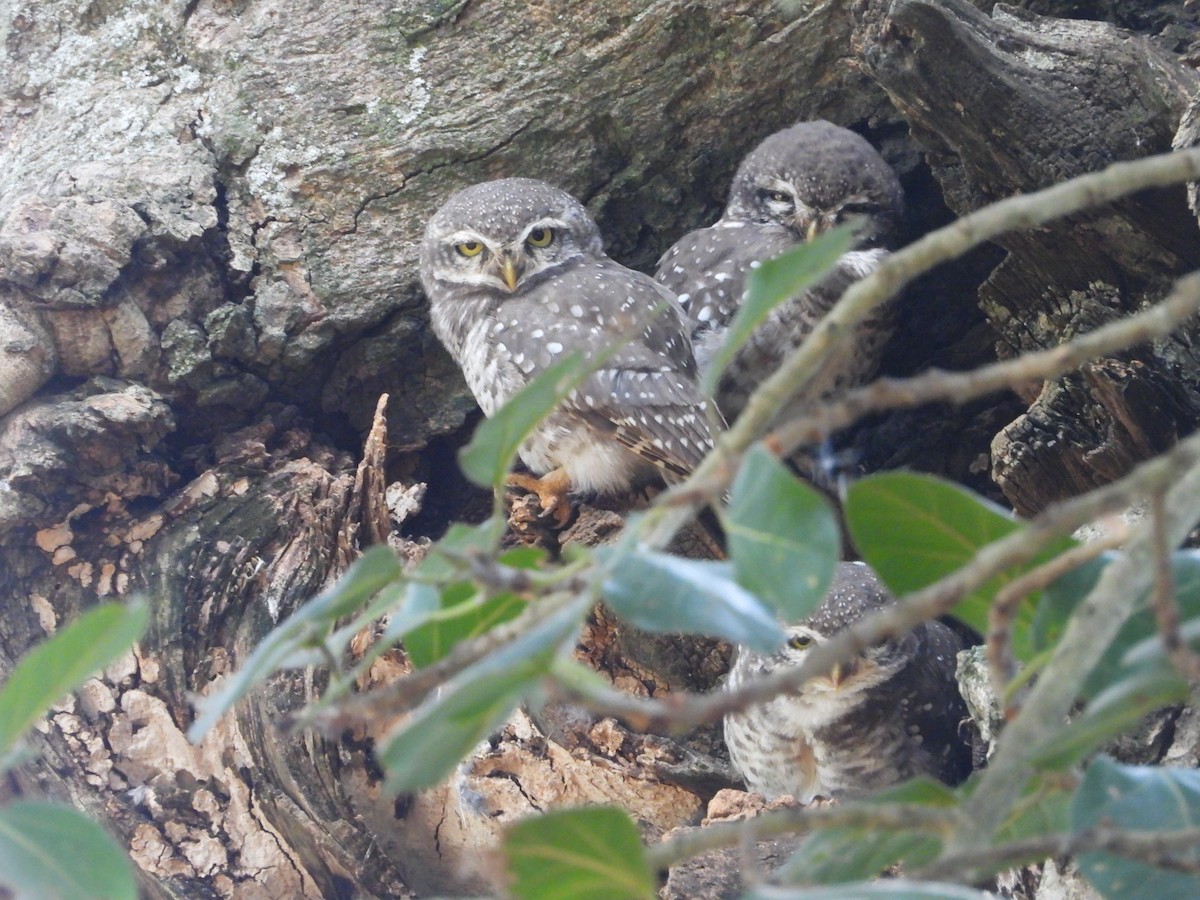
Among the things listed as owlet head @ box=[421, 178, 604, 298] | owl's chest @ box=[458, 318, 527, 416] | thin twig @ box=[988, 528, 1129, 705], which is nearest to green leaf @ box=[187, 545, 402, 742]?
thin twig @ box=[988, 528, 1129, 705]

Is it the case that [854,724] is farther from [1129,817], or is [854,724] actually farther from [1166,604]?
[1166,604]

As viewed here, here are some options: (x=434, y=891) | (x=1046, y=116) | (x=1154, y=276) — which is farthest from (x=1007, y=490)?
(x=434, y=891)

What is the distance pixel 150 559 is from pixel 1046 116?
2223 millimetres

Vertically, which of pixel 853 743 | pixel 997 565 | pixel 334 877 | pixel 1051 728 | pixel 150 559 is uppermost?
pixel 997 565

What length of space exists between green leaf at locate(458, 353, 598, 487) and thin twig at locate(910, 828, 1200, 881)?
0.36 metres

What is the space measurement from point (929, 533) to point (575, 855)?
0.34 m

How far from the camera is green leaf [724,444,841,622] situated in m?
0.72

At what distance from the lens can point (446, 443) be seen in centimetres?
383

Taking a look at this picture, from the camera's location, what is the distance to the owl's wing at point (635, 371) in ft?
11.3

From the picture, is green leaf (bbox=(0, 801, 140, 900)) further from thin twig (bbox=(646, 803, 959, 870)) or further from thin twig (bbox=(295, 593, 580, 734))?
thin twig (bbox=(646, 803, 959, 870))

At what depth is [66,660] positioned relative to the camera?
72 centimetres

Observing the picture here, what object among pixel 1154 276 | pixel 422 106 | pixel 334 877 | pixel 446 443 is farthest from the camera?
pixel 446 443

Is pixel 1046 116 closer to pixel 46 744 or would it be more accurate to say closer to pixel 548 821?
pixel 548 821

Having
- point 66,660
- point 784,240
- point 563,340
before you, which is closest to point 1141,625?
point 66,660
